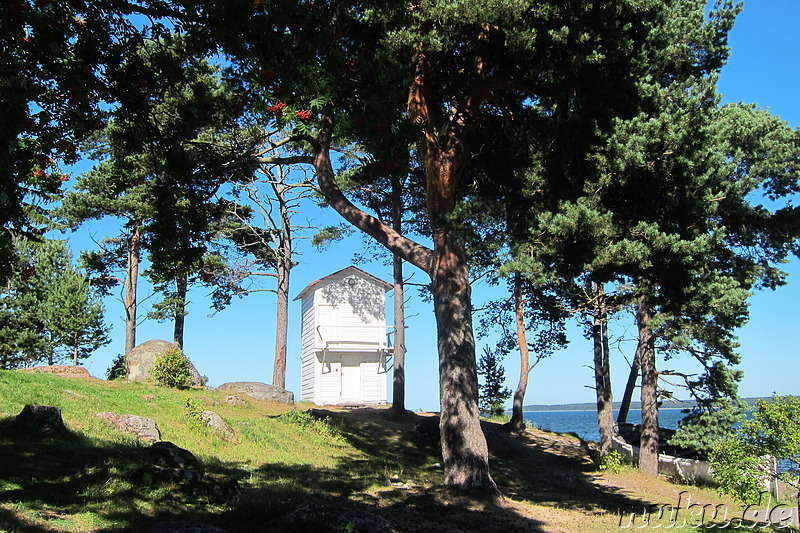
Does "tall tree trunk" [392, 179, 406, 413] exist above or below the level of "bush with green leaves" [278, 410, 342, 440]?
above

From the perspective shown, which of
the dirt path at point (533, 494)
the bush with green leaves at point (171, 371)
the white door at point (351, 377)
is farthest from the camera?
the white door at point (351, 377)

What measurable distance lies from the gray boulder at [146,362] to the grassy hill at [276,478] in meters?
2.35

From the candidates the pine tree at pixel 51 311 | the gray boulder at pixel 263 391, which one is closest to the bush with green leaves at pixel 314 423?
the gray boulder at pixel 263 391

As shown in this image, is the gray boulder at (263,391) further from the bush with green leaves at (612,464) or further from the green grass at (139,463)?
the bush with green leaves at (612,464)

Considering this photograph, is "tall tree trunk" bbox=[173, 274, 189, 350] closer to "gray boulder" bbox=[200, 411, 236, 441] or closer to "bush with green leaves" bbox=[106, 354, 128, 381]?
"bush with green leaves" bbox=[106, 354, 128, 381]

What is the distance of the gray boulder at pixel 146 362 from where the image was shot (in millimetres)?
23036

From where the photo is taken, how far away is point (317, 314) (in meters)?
29.3

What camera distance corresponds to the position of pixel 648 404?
1903 centimetres

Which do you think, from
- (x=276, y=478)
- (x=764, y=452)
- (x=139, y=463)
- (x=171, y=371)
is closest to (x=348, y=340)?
(x=171, y=371)

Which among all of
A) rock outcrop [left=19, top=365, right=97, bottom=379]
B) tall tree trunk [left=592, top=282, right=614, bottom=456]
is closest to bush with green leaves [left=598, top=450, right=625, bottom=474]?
tall tree trunk [left=592, top=282, right=614, bottom=456]

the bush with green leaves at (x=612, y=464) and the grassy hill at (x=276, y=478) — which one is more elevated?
the grassy hill at (x=276, y=478)

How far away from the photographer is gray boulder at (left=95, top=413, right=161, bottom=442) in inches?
469

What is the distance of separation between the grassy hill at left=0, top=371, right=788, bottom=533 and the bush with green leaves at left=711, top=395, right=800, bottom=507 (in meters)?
1.42

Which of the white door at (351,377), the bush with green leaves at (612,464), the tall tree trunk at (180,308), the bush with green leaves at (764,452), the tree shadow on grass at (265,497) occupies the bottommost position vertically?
the bush with green leaves at (612,464)
